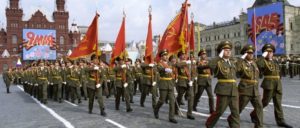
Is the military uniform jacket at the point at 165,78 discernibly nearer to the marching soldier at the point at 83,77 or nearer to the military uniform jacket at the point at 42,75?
the marching soldier at the point at 83,77

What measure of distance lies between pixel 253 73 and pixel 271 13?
133 feet

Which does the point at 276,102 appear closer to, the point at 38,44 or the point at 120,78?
the point at 120,78

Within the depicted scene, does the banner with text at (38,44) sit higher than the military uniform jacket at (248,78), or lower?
higher

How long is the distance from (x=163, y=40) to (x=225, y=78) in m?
4.22

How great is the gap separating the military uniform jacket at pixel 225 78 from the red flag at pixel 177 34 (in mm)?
3317

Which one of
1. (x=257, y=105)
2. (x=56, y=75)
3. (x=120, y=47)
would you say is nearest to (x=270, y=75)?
(x=257, y=105)

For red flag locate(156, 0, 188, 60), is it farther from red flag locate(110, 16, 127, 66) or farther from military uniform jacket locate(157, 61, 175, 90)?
red flag locate(110, 16, 127, 66)

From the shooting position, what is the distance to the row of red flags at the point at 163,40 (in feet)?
33.6

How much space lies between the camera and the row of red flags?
1024cm

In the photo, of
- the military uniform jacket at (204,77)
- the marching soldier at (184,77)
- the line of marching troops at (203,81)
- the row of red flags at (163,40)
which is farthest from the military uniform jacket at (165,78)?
the military uniform jacket at (204,77)

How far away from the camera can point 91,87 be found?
1066 cm

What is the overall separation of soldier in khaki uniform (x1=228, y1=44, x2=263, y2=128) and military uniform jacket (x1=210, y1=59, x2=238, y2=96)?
41 centimetres

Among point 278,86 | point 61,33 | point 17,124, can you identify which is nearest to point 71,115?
point 17,124

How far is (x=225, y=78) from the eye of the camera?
669cm
